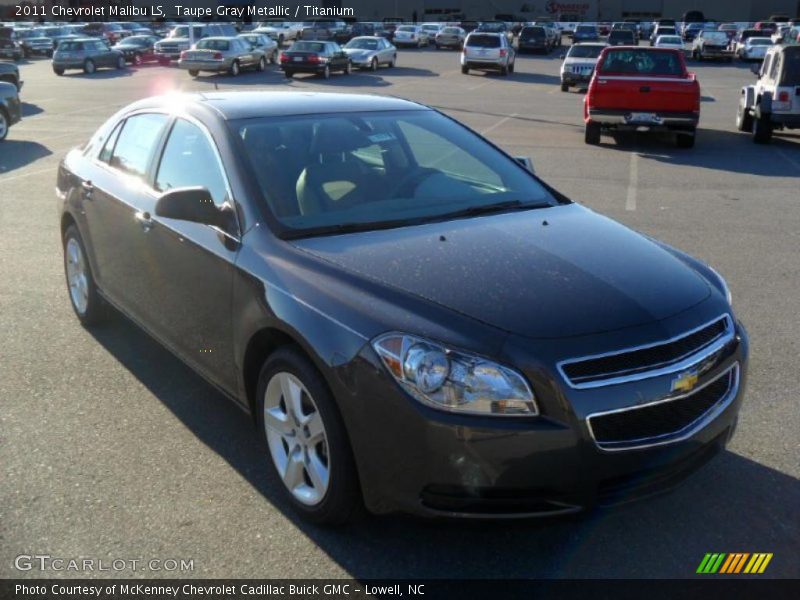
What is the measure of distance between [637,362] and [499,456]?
2.03ft

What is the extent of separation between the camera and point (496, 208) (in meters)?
4.38

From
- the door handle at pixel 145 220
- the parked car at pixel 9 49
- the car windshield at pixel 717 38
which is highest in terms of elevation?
the door handle at pixel 145 220

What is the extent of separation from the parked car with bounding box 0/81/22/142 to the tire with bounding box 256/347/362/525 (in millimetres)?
13678

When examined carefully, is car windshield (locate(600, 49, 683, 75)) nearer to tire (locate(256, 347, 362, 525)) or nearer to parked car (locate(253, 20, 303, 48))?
tire (locate(256, 347, 362, 525))

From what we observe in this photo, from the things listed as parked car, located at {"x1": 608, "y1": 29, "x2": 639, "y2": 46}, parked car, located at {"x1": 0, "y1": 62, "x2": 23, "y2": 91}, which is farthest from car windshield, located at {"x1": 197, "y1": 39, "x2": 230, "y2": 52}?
parked car, located at {"x1": 608, "y1": 29, "x2": 639, "y2": 46}

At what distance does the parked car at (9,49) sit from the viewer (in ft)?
134

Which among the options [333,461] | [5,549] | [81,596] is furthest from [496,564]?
[5,549]

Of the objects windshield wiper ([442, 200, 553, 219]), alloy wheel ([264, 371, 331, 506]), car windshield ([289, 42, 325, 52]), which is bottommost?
car windshield ([289, 42, 325, 52])

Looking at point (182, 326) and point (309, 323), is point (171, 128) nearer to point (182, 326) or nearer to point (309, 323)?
point (182, 326)

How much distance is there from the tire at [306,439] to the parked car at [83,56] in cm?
3530

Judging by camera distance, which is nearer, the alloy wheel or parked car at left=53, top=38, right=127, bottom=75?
the alloy wheel

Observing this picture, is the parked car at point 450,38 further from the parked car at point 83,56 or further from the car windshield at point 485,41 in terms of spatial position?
the parked car at point 83,56

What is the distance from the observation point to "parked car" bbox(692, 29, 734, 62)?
156 ft

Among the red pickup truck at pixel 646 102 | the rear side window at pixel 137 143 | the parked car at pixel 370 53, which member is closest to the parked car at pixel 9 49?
the parked car at pixel 370 53
